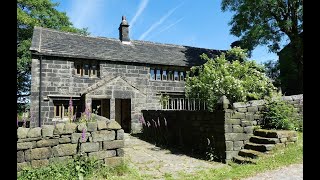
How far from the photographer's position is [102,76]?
17625mm

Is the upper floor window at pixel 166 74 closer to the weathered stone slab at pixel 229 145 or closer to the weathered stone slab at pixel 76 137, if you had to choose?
the weathered stone slab at pixel 229 145

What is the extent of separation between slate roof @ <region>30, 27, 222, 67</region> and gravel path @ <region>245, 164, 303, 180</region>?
13.0m

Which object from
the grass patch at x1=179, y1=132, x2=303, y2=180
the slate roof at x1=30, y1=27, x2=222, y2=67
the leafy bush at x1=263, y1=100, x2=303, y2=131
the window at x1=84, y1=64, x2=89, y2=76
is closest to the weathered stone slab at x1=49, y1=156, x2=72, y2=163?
the grass patch at x1=179, y1=132, x2=303, y2=180

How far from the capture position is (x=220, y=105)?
29.4 ft

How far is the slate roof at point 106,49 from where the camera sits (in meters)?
16.9

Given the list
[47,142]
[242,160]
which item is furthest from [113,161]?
[242,160]

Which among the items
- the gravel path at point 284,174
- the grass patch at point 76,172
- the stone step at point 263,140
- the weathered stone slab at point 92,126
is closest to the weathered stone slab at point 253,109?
the stone step at point 263,140

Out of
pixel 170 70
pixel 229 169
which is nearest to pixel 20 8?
pixel 170 70

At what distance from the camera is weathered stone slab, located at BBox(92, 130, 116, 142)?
7141 millimetres

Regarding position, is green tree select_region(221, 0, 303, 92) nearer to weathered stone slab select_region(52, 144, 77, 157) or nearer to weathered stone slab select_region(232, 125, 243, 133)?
weathered stone slab select_region(232, 125, 243, 133)

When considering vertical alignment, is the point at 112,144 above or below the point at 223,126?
below

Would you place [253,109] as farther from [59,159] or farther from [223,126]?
[59,159]

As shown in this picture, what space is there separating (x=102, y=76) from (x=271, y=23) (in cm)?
1367
